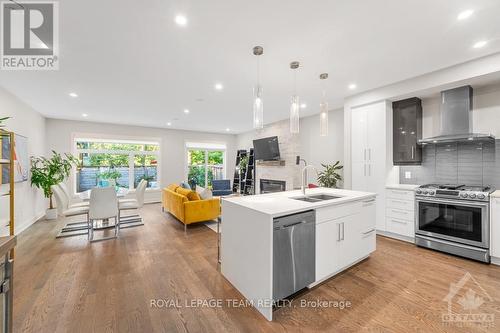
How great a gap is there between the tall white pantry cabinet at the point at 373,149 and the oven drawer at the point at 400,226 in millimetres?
98

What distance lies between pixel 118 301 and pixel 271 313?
1481 millimetres

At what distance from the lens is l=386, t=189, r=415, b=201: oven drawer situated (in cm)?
337

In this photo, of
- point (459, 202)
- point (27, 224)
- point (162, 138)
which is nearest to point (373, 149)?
point (459, 202)

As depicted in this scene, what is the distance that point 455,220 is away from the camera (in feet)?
9.73

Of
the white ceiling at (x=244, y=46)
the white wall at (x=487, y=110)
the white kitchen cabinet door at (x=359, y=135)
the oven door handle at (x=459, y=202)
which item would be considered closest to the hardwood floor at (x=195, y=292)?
the oven door handle at (x=459, y=202)

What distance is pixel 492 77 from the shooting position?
2.76 m

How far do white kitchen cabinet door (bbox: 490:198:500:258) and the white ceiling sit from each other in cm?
193

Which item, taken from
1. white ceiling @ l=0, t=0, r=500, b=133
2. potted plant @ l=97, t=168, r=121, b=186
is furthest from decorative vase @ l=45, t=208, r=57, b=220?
white ceiling @ l=0, t=0, r=500, b=133

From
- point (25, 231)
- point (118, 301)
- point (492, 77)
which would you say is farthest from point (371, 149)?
point (25, 231)

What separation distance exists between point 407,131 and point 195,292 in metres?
4.21

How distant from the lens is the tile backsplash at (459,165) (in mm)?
3020

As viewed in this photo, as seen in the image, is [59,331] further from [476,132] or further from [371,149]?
[476,132]
